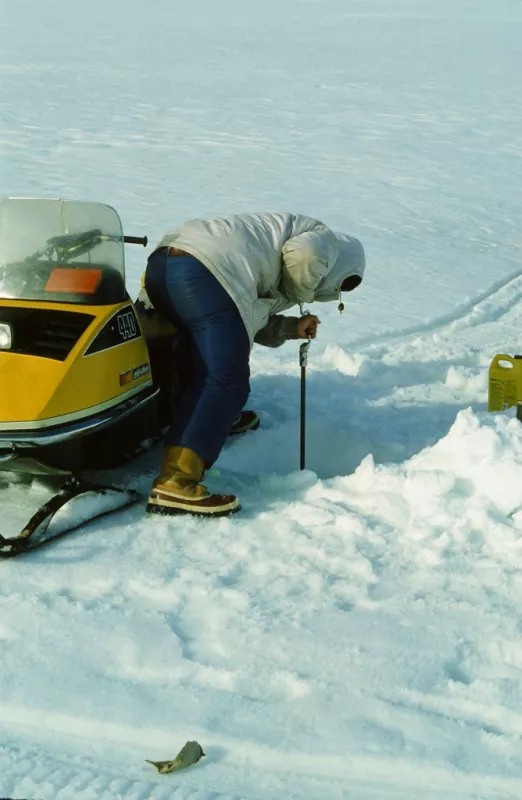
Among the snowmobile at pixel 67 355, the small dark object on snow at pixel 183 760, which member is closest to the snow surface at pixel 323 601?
the small dark object on snow at pixel 183 760

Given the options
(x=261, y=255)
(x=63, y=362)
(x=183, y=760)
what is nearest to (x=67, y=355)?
(x=63, y=362)

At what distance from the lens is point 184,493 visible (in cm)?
366

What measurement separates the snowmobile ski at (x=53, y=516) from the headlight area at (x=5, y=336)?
56cm

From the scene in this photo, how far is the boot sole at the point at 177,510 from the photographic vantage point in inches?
144

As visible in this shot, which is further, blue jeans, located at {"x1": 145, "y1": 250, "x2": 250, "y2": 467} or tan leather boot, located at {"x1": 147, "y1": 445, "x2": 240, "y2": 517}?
blue jeans, located at {"x1": 145, "y1": 250, "x2": 250, "y2": 467}

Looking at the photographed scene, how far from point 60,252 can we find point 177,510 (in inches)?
41.8

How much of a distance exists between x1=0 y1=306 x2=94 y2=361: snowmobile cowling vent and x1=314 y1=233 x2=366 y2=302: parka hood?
1.06 meters

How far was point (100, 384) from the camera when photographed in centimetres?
358

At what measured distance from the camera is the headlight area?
3.46 metres

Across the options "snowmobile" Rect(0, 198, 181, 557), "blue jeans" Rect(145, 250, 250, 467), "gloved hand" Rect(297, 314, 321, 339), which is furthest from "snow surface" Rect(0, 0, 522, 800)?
"gloved hand" Rect(297, 314, 321, 339)

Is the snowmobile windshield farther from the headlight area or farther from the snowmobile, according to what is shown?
the headlight area

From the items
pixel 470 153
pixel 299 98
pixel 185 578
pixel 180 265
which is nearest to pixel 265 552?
pixel 185 578

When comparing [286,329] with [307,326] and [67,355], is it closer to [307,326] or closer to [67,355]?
[307,326]

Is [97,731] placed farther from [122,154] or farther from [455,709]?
[122,154]
